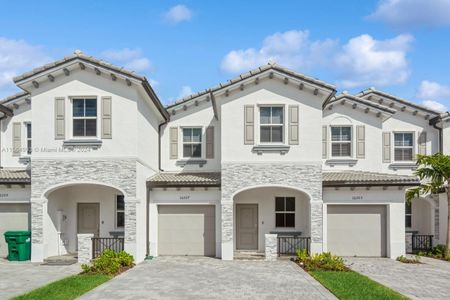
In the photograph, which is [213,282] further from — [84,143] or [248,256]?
[84,143]

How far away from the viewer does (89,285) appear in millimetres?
12539

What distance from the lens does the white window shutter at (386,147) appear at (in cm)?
2171

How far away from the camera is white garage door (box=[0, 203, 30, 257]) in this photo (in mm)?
18406

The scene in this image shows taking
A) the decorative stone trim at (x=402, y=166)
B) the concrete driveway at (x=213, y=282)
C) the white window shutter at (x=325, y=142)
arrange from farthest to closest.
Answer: the decorative stone trim at (x=402, y=166), the white window shutter at (x=325, y=142), the concrete driveway at (x=213, y=282)

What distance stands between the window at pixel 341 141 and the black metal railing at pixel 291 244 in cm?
468

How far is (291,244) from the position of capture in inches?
738

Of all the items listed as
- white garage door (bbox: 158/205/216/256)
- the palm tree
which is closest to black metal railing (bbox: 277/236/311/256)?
white garage door (bbox: 158/205/216/256)

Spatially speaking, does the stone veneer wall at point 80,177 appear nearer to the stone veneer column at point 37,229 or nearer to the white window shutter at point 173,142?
the stone veneer column at point 37,229

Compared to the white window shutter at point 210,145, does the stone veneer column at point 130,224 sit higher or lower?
lower

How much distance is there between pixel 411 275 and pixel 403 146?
8956 mm

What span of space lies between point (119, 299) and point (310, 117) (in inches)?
406

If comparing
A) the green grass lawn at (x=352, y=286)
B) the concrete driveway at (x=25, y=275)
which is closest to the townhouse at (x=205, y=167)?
the concrete driveway at (x=25, y=275)

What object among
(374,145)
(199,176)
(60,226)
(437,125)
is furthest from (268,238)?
(437,125)

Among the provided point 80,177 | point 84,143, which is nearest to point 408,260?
point 80,177
